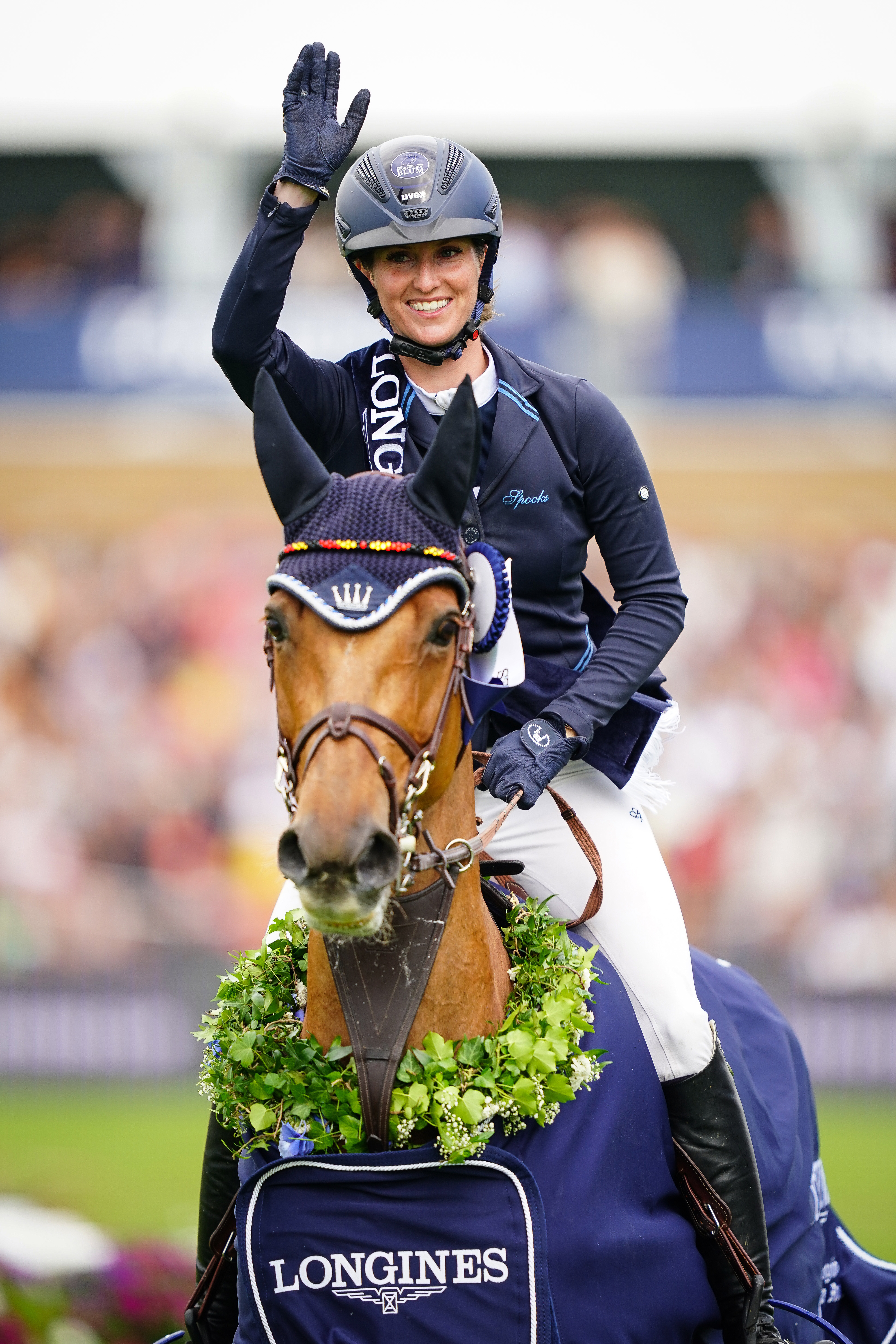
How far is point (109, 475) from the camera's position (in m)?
15.5

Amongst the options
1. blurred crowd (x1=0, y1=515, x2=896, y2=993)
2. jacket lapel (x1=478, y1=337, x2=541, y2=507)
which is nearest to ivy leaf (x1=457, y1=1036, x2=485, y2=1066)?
jacket lapel (x1=478, y1=337, x2=541, y2=507)

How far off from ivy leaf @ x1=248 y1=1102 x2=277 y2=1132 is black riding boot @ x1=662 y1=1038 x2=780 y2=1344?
1050 millimetres

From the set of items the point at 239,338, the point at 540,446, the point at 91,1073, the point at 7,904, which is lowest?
the point at 91,1073

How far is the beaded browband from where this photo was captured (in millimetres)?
2676

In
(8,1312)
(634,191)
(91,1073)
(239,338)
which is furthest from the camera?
(634,191)

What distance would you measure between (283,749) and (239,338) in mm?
1135

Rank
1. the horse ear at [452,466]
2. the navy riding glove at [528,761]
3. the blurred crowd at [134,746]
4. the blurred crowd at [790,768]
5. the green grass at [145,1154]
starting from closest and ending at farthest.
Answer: the horse ear at [452,466]
the navy riding glove at [528,761]
the green grass at [145,1154]
the blurred crowd at [790,768]
the blurred crowd at [134,746]

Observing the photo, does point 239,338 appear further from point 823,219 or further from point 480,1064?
point 823,219

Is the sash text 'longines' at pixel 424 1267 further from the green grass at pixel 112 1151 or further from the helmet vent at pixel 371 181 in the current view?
the green grass at pixel 112 1151

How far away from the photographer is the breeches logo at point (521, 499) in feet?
11.0

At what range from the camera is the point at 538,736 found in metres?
3.20

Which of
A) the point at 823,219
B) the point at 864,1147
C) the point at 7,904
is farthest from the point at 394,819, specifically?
the point at 823,219

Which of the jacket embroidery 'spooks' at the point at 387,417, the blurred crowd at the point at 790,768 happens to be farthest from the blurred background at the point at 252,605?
the jacket embroidery 'spooks' at the point at 387,417

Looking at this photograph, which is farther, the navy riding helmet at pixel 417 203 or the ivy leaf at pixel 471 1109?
the navy riding helmet at pixel 417 203
